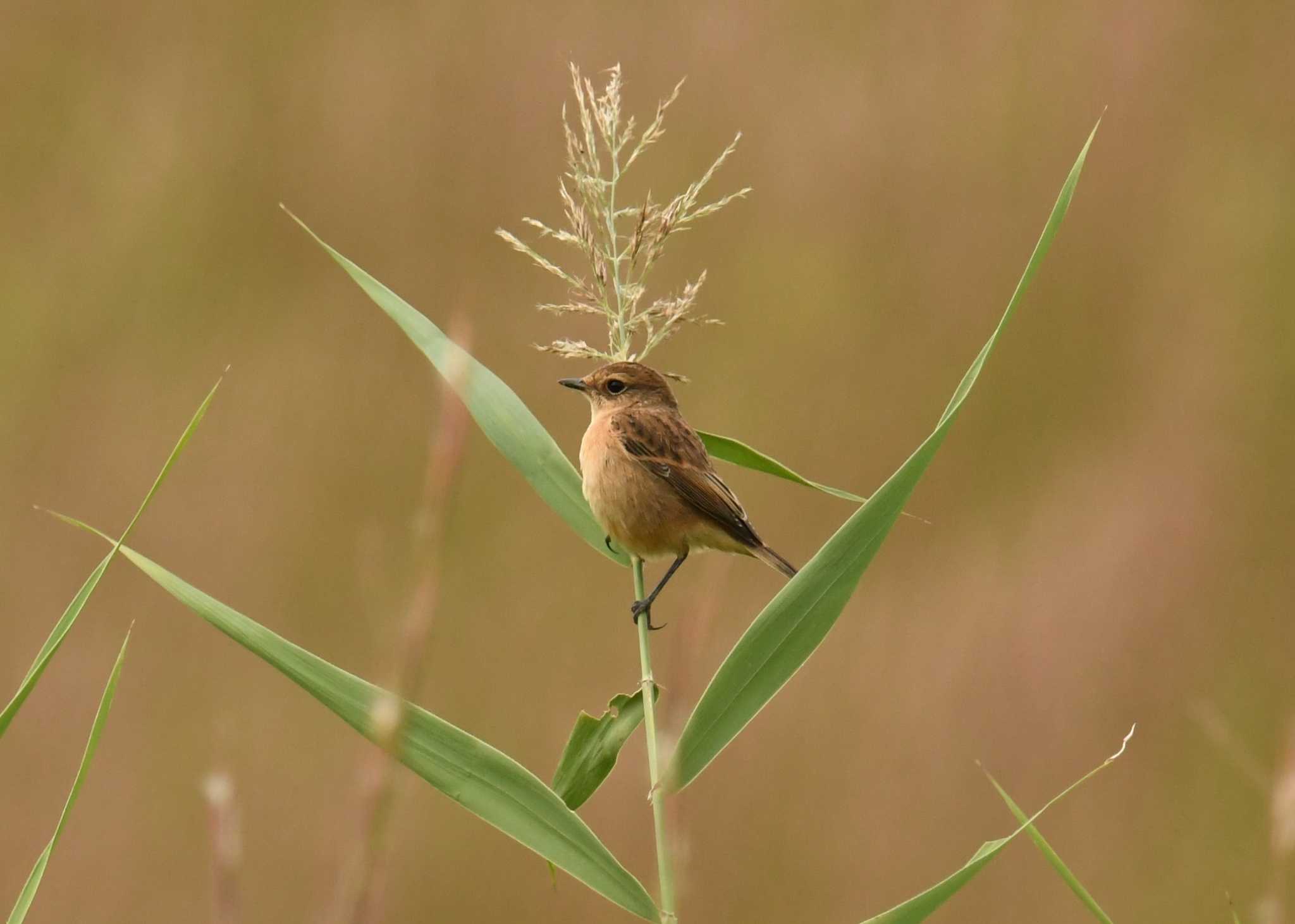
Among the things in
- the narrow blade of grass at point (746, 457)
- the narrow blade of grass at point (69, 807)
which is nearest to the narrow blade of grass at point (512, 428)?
the narrow blade of grass at point (746, 457)

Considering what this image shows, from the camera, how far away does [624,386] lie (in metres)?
2.85

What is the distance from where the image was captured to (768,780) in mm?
4781

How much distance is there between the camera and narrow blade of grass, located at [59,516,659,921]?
1280mm

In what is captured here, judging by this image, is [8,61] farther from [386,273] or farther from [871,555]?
[871,555]

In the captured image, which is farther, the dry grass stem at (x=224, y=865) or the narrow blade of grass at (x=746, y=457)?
the narrow blade of grass at (x=746, y=457)

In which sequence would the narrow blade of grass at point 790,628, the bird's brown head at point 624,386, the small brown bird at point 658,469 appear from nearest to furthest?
1. the narrow blade of grass at point 790,628
2. the small brown bird at point 658,469
3. the bird's brown head at point 624,386

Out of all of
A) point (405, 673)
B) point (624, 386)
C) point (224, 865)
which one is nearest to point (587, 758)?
point (224, 865)

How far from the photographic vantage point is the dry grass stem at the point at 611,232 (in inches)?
65.5

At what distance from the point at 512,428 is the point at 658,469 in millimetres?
987

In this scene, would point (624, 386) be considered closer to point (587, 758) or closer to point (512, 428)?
point (512, 428)

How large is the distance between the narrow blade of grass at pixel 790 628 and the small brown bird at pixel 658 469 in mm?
1107

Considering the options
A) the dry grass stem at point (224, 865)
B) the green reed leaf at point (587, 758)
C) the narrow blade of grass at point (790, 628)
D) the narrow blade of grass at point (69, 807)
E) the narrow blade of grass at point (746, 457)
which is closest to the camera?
the dry grass stem at point (224, 865)

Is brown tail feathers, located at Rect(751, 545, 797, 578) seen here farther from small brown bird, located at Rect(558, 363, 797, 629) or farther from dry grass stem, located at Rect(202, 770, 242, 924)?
dry grass stem, located at Rect(202, 770, 242, 924)

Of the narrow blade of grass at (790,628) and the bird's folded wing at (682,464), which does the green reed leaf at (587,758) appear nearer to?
the narrow blade of grass at (790,628)
